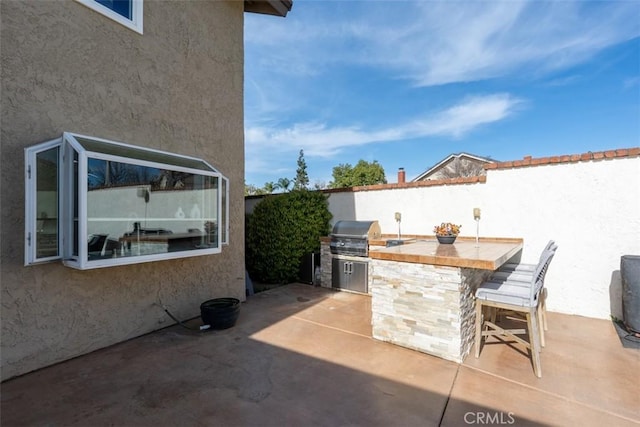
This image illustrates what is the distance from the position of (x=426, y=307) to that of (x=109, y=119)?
551 centimetres

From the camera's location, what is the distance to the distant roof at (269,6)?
21.1 feet

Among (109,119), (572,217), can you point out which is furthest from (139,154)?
(572,217)

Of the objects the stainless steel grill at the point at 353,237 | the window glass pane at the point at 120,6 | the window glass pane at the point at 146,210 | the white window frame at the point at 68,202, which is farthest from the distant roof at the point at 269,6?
the stainless steel grill at the point at 353,237

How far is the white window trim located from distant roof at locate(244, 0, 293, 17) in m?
2.92

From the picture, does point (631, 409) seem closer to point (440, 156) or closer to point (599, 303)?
point (599, 303)

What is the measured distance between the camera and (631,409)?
2.78 m

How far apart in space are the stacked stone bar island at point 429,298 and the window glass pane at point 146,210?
133 inches

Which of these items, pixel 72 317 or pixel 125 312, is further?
pixel 125 312

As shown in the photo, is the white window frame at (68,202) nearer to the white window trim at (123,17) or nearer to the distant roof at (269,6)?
the white window trim at (123,17)

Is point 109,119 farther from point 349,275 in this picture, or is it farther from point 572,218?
point 572,218

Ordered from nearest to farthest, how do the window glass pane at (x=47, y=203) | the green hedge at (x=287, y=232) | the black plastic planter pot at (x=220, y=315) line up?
the window glass pane at (x=47, y=203)
the black plastic planter pot at (x=220, y=315)
the green hedge at (x=287, y=232)

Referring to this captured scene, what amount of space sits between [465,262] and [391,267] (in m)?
1.11

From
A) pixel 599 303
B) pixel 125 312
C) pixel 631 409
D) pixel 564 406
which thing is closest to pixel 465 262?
pixel 564 406

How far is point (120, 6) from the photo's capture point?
4.39 m
